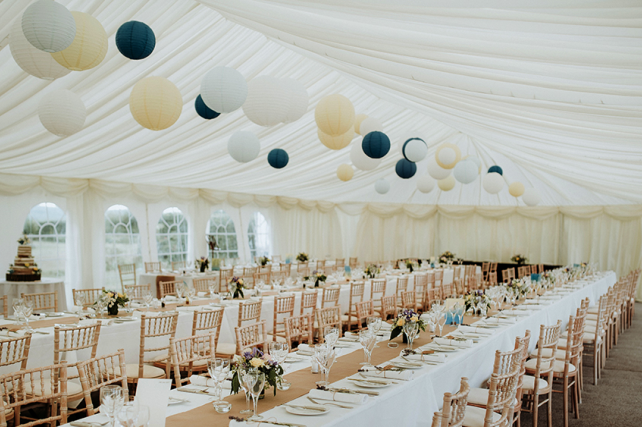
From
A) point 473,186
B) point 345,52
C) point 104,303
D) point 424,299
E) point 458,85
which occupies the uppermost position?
point 345,52

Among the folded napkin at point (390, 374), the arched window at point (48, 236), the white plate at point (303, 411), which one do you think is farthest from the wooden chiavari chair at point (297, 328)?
the arched window at point (48, 236)

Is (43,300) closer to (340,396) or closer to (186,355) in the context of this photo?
(186,355)

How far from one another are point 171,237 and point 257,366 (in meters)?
10.5

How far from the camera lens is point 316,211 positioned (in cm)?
1659

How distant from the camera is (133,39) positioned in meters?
3.94

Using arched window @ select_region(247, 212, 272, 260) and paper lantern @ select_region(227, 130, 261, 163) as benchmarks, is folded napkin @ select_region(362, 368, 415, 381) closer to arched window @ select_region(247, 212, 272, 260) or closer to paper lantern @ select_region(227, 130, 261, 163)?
paper lantern @ select_region(227, 130, 261, 163)

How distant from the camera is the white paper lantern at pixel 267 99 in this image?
450cm

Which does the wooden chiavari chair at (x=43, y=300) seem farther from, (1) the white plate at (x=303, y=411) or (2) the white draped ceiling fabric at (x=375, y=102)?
(1) the white plate at (x=303, y=411)

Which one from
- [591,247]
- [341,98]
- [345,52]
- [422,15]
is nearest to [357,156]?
[341,98]

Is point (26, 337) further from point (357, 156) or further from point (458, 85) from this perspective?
point (357, 156)

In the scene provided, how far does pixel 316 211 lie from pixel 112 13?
1196 cm

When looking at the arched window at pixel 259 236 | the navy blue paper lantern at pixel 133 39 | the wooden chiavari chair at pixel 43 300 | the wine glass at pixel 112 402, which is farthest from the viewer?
the arched window at pixel 259 236

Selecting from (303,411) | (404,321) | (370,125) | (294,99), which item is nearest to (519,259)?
(370,125)

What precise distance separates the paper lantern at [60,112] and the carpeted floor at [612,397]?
515 centimetres
